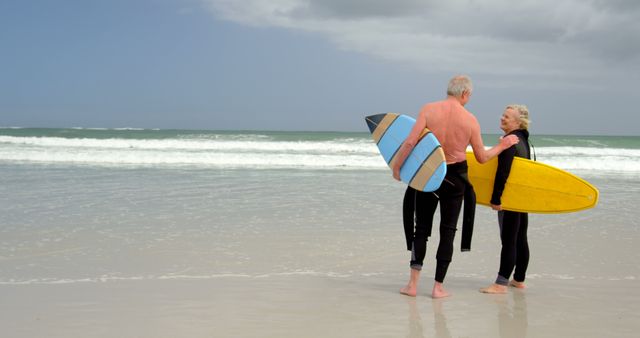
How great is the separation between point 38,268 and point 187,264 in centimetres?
113

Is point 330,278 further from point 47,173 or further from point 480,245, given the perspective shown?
point 47,173

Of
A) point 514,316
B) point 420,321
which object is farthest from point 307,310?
point 514,316

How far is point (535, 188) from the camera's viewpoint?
4.19 metres

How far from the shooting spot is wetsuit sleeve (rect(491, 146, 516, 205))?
4.00 metres

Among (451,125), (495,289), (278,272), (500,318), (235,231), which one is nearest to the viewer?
(500,318)

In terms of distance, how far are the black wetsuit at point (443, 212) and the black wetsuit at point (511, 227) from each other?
0.29 meters

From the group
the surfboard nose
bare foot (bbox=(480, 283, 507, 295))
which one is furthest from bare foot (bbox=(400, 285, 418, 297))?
the surfboard nose

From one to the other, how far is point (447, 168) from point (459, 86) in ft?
1.81

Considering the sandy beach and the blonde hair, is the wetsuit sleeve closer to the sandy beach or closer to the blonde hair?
the blonde hair

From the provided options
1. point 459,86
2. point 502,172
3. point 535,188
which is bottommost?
point 535,188

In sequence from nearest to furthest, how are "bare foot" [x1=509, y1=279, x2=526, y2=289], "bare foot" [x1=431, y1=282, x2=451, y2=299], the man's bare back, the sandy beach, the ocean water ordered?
the sandy beach
the man's bare back
"bare foot" [x1=431, y1=282, x2=451, y2=299]
"bare foot" [x1=509, y1=279, x2=526, y2=289]
the ocean water

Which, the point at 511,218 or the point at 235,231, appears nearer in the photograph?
the point at 511,218

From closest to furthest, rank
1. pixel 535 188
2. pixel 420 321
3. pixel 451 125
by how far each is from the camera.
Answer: pixel 420 321
pixel 451 125
pixel 535 188

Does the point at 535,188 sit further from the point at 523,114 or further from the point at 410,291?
the point at 410,291
